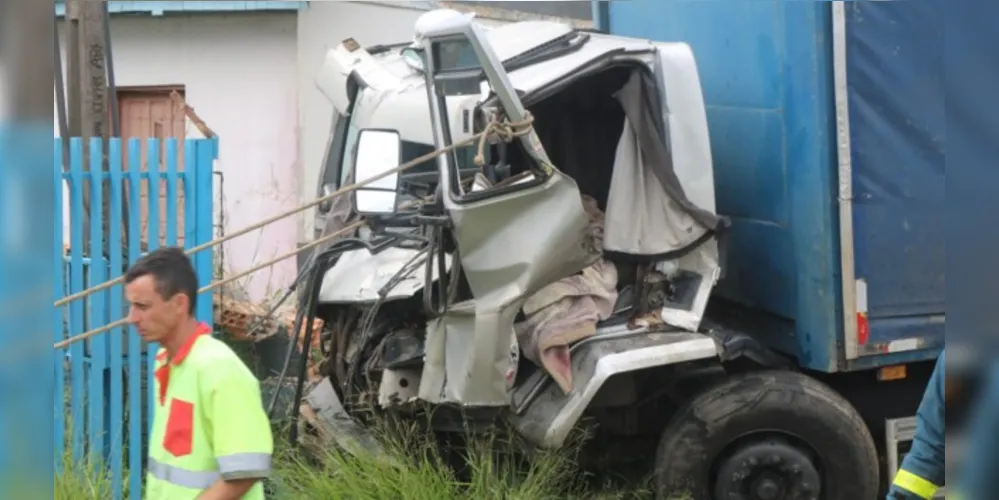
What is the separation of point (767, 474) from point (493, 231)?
1.40 metres

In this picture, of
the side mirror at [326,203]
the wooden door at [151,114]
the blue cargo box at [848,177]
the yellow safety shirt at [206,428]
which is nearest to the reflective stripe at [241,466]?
the yellow safety shirt at [206,428]

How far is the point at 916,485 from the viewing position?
130 inches

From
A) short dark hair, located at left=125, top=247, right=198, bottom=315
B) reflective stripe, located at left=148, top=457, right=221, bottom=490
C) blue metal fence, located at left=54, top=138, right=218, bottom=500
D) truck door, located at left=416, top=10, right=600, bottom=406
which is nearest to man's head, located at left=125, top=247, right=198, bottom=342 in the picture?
short dark hair, located at left=125, top=247, right=198, bottom=315

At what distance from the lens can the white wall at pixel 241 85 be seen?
33.7ft

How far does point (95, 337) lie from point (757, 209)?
285 centimetres

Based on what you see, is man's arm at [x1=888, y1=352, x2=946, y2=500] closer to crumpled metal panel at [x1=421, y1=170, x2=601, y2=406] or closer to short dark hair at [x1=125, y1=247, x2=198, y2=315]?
crumpled metal panel at [x1=421, y1=170, x2=601, y2=406]

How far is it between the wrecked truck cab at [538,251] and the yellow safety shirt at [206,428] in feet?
5.08

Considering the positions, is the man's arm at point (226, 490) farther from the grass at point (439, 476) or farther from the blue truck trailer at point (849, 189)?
the blue truck trailer at point (849, 189)

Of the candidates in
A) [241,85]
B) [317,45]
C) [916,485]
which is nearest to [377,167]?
[916,485]

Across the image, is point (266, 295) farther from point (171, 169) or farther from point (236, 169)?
point (171, 169)

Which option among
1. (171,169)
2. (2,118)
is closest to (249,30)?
(171,169)

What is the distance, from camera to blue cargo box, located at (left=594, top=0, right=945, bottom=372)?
4.81m

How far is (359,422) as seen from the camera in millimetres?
5445

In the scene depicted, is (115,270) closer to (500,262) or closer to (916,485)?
(500,262)
